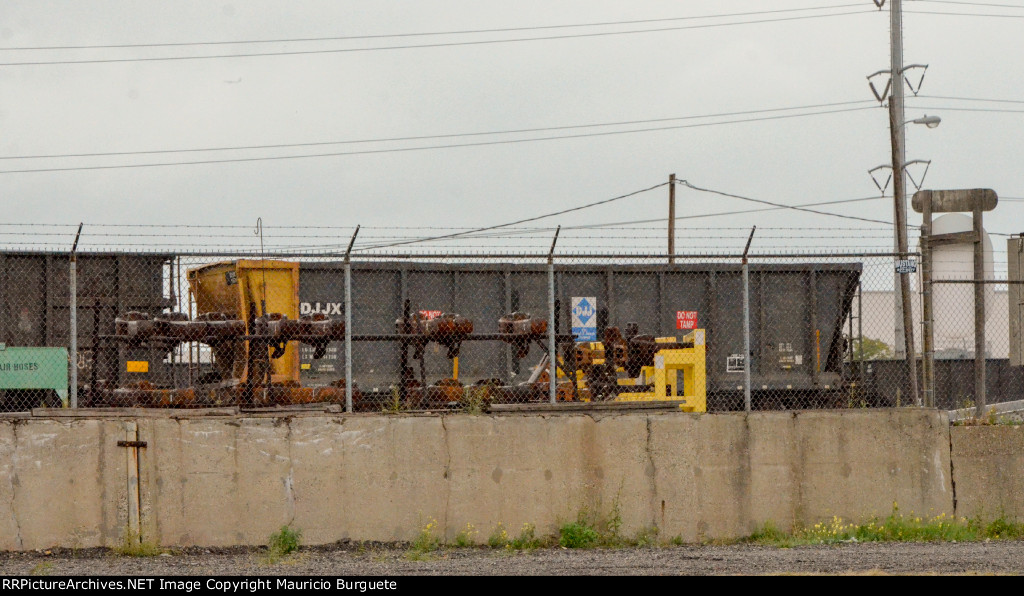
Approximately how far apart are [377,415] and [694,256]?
352 cm

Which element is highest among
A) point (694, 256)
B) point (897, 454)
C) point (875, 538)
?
point (694, 256)

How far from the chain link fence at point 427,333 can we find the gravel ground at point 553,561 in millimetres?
3272

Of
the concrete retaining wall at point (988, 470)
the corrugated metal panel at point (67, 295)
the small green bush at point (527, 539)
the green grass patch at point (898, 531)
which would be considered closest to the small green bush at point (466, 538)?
the small green bush at point (527, 539)

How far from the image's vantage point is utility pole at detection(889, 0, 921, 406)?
13200 millimetres

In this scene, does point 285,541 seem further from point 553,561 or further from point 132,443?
point 553,561

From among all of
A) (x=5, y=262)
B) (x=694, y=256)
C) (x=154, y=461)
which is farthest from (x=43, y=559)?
(x=5, y=262)

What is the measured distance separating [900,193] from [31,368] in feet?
56.9

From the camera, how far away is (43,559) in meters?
9.09

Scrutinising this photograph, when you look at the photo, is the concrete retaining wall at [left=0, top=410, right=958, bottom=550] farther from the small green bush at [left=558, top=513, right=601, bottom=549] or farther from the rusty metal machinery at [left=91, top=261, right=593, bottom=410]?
the rusty metal machinery at [left=91, top=261, right=593, bottom=410]

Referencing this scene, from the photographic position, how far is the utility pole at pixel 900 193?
13.2m

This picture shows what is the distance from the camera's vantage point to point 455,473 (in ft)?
32.2

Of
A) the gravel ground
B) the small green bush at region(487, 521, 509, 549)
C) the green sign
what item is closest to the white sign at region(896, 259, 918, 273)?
the gravel ground

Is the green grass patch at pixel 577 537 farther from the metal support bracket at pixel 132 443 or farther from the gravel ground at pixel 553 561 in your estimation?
the metal support bracket at pixel 132 443

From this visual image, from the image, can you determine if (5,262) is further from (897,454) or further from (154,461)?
(897,454)
